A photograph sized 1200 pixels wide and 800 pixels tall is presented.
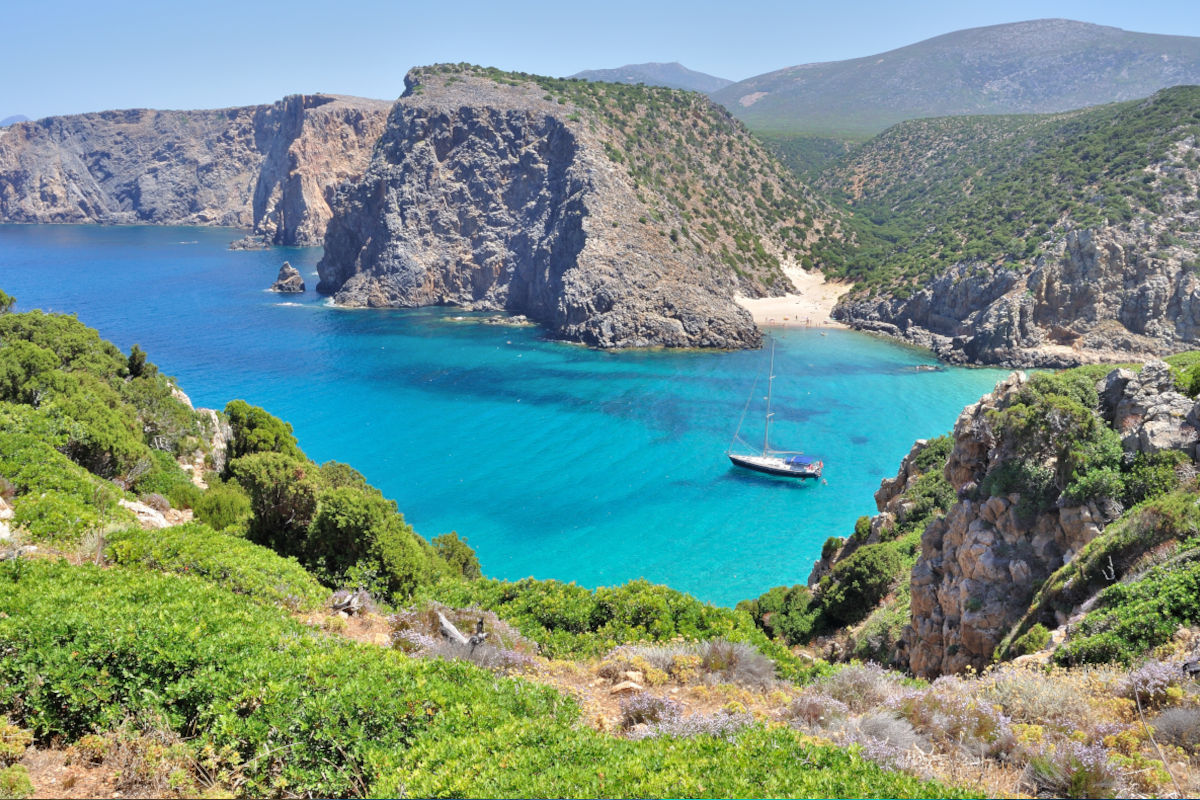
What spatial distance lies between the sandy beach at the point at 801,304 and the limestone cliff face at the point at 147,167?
12221cm

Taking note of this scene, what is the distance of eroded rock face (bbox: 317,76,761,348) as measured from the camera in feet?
259

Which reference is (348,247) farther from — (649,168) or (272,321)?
(649,168)

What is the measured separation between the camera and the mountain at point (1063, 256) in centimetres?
5944

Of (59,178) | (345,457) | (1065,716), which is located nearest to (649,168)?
(345,457)

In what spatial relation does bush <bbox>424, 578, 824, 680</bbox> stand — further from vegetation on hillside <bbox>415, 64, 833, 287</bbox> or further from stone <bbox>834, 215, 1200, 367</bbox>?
vegetation on hillside <bbox>415, 64, 833, 287</bbox>

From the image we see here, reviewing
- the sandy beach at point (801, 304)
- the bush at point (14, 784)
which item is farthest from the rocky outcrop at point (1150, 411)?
the sandy beach at point (801, 304)

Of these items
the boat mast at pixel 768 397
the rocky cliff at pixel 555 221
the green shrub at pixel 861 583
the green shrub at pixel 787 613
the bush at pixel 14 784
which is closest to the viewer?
the bush at pixel 14 784

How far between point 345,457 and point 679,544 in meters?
21.3

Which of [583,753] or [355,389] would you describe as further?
[355,389]

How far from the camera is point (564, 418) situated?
162ft

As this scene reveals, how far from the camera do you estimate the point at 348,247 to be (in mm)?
90938

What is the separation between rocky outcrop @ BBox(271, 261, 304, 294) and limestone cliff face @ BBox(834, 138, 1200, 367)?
265 feet

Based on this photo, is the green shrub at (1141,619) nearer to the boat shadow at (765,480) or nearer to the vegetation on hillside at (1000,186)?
the boat shadow at (765,480)

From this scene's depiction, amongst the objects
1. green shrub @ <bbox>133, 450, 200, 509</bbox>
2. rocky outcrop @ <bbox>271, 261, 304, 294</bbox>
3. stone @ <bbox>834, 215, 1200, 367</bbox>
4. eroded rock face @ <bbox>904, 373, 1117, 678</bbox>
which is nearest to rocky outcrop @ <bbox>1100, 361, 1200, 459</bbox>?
eroded rock face @ <bbox>904, 373, 1117, 678</bbox>
